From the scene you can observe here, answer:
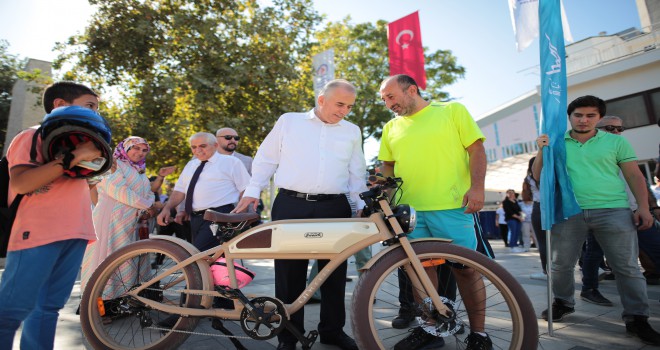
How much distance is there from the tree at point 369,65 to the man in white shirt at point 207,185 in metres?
16.7

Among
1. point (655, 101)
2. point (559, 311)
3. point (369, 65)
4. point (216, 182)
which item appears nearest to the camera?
point (559, 311)

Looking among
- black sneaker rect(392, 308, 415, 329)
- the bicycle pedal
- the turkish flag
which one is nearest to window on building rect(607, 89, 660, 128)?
the turkish flag

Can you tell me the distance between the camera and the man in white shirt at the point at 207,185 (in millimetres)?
3865

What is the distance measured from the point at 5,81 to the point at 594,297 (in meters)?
21.6

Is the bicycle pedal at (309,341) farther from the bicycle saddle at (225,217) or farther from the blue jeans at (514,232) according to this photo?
the blue jeans at (514,232)

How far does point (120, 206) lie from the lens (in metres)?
3.91

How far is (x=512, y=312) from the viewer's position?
6.91 ft

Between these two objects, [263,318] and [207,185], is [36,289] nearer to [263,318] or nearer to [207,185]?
[263,318]

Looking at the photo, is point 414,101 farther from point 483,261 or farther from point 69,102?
point 69,102

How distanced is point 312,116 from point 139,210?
235cm

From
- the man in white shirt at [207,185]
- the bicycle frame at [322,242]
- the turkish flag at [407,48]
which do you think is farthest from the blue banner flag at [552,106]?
the turkish flag at [407,48]

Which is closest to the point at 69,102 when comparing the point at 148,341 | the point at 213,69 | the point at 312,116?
the point at 312,116

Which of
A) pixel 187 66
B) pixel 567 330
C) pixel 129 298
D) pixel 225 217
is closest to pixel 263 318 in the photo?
pixel 225 217

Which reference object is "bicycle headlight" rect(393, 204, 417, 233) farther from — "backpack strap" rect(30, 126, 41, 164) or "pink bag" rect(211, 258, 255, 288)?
"backpack strap" rect(30, 126, 41, 164)
